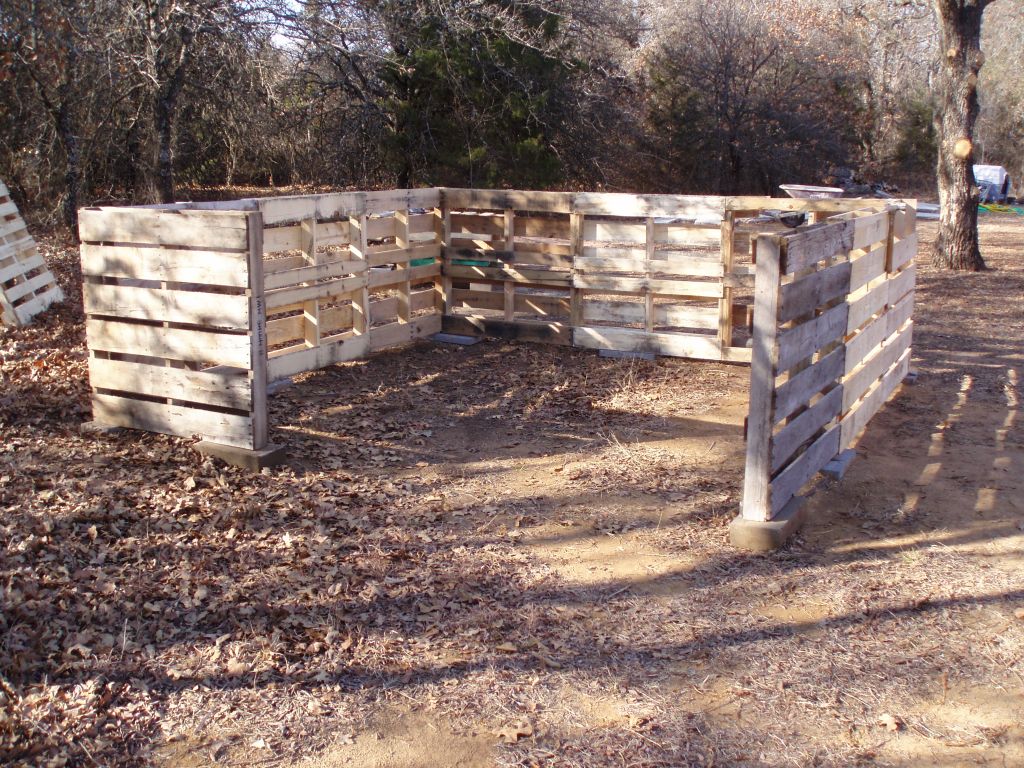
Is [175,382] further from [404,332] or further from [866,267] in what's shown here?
[866,267]

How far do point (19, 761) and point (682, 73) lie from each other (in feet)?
78.2

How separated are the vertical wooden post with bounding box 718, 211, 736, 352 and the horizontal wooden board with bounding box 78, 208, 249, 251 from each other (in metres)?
4.65

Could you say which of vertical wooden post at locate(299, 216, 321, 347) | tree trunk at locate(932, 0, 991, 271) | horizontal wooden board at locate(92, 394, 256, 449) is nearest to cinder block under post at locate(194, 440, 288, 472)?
horizontal wooden board at locate(92, 394, 256, 449)

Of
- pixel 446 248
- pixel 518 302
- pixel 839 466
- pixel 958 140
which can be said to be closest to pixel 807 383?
pixel 839 466

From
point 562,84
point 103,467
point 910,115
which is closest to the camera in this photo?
point 103,467

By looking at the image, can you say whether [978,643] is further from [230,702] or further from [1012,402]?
[1012,402]

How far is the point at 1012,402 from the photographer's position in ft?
26.9

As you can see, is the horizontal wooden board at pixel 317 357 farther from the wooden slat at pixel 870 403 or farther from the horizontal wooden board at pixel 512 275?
the wooden slat at pixel 870 403

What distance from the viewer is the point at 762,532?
17.3ft

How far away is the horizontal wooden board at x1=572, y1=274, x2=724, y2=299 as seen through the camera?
9281 mm

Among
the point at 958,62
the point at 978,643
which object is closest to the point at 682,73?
the point at 958,62

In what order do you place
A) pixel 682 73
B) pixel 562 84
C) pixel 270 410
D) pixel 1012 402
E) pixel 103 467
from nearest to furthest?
1. pixel 103 467
2. pixel 270 410
3. pixel 1012 402
4. pixel 562 84
5. pixel 682 73

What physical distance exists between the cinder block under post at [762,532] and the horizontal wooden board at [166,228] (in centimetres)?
333

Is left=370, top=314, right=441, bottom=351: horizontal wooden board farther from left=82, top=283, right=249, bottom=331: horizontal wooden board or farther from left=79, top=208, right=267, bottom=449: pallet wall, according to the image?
left=82, top=283, right=249, bottom=331: horizontal wooden board
